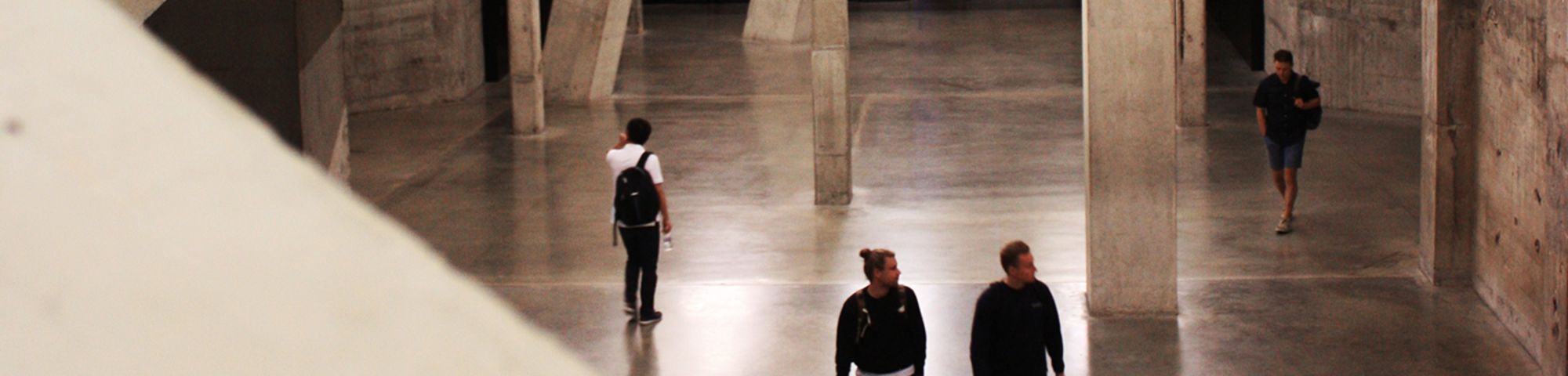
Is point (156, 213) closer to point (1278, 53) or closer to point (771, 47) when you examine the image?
point (1278, 53)

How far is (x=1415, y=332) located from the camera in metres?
9.41

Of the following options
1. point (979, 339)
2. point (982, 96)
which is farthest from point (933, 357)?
point (982, 96)

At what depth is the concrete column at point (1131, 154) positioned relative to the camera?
30.8ft

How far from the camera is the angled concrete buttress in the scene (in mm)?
1369

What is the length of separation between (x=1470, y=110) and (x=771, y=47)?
18072 millimetres

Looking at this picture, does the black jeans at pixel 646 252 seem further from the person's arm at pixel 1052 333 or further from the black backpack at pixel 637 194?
the person's arm at pixel 1052 333

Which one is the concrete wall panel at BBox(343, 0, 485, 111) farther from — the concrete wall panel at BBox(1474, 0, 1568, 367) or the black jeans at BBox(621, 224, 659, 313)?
the concrete wall panel at BBox(1474, 0, 1568, 367)

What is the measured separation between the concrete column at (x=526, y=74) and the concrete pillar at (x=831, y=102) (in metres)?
5.30

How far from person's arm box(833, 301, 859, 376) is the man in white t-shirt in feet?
10.3

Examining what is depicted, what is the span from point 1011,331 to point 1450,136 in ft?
16.5

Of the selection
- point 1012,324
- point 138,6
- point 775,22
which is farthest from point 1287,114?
point 775,22

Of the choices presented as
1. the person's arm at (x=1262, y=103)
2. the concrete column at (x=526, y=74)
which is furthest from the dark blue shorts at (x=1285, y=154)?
the concrete column at (x=526, y=74)

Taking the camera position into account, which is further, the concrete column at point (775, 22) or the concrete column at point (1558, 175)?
the concrete column at point (775, 22)

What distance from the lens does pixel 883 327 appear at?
21.1 ft
